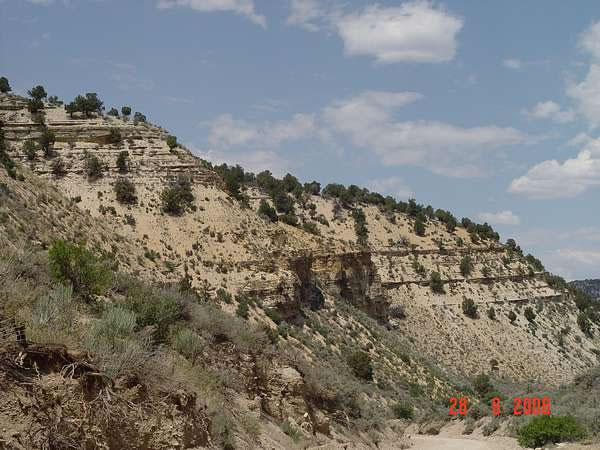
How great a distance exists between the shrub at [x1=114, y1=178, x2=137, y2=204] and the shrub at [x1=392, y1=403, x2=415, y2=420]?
84.3ft

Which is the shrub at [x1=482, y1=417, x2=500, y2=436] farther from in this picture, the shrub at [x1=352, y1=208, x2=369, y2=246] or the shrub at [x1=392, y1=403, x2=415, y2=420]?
the shrub at [x1=352, y1=208, x2=369, y2=246]

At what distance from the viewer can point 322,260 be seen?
164 ft

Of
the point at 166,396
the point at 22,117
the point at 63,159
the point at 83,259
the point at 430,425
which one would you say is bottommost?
the point at 430,425

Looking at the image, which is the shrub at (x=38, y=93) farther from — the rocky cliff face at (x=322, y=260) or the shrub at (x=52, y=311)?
the shrub at (x=52, y=311)

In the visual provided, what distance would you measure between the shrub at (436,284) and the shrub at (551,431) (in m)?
45.3

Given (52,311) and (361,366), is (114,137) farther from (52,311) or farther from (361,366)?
(52,311)

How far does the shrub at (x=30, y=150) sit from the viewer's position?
49.2 m

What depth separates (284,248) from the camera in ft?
148

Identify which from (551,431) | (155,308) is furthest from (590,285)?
(155,308)

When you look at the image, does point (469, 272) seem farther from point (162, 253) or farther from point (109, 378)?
point (109, 378)

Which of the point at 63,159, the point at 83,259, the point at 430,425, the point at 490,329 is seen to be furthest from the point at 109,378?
the point at 490,329

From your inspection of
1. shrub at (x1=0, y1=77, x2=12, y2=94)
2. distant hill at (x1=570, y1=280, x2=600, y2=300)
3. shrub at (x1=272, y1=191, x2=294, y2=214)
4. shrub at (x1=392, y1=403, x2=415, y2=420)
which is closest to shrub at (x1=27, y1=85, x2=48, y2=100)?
shrub at (x1=0, y1=77, x2=12, y2=94)

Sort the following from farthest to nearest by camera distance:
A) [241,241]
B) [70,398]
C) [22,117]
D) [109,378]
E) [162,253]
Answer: [22,117] < [241,241] < [162,253] < [109,378] < [70,398]

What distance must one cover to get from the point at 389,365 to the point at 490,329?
80.2 feet
